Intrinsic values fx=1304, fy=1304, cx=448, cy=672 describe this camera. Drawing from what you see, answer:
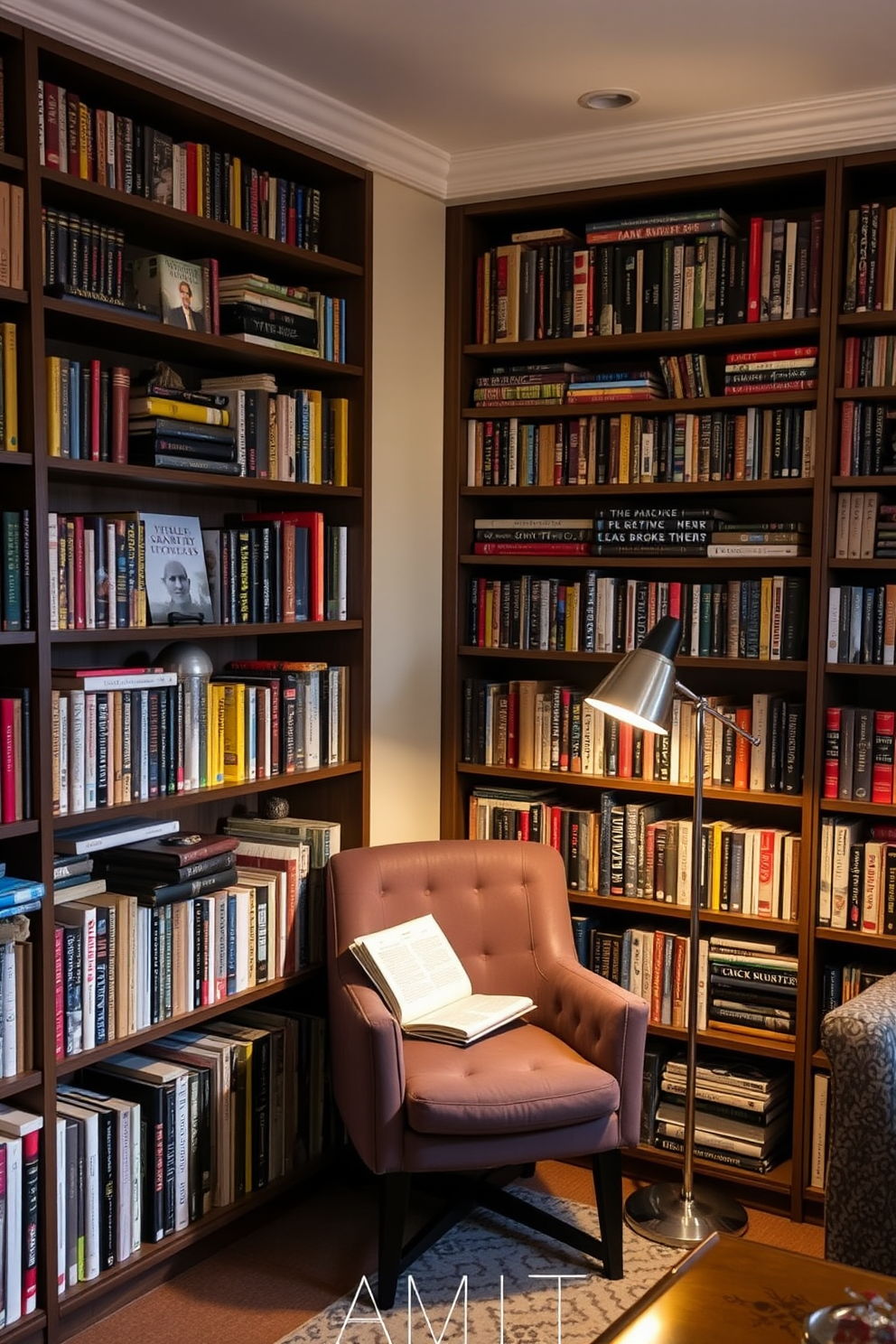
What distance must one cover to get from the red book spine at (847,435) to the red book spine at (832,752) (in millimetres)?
574

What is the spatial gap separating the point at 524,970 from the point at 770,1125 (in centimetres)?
74

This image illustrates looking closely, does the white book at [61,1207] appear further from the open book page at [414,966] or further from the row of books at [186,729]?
the open book page at [414,966]

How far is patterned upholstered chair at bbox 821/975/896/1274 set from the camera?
2.35 metres

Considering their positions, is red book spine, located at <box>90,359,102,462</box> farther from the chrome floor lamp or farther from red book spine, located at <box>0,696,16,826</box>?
the chrome floor lamp

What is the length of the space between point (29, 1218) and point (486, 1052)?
97 centimetres

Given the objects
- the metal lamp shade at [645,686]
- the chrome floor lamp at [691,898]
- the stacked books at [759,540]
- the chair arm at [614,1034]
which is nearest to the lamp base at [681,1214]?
the chrome floor lamp at [691,898]

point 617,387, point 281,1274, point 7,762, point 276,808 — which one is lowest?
point 281,1274

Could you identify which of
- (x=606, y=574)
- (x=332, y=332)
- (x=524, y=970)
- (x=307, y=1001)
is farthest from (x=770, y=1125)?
(x=332, y=332)

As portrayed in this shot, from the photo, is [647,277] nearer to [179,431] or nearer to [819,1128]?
[179,431]

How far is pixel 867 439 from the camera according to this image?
3041 millimetres

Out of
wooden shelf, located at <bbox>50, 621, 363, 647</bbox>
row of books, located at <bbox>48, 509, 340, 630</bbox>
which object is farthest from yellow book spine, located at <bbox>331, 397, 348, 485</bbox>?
wooden shelf, located at <bbox>50, 621, 363, 647</bbox>

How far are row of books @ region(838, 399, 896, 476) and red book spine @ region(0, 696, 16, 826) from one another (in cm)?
194

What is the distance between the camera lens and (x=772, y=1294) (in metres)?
1.91

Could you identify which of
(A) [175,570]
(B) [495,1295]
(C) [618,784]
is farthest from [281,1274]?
(A) [175,570]
